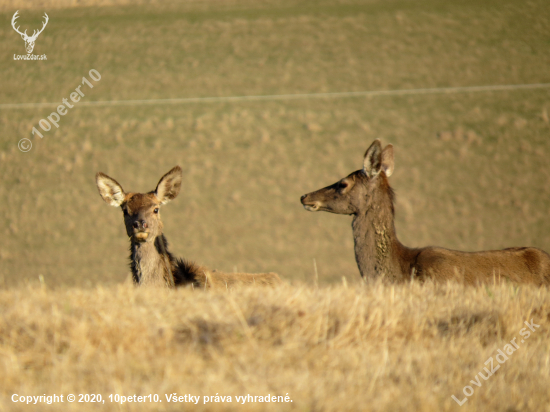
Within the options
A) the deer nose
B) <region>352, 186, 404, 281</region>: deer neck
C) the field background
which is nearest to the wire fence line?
the field background

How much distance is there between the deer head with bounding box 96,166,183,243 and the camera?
5387 millimetres

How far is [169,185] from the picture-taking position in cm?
604

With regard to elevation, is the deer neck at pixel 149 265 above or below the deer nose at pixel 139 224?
below

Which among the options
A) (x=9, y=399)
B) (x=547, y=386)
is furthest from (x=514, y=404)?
(x=9, y=399)

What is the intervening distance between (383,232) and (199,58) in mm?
11362

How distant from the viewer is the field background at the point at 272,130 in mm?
12148

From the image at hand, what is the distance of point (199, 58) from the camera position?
15.8 metres

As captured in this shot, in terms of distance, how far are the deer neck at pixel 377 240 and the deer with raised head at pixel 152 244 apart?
1059 mm

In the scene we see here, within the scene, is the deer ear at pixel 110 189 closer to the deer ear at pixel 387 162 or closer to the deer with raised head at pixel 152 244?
the deer with raised head at pixel 152 244

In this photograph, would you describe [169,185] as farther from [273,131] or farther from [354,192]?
[273,131]

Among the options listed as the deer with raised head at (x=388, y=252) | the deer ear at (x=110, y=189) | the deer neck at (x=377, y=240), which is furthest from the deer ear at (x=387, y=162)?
the deer ear at (x=110, y=189)

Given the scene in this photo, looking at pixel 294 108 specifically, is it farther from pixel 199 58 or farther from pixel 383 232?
pixel 383 232

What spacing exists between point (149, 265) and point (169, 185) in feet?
2.95

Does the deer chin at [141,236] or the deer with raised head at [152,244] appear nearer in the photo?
the deer chin at [141,236]
